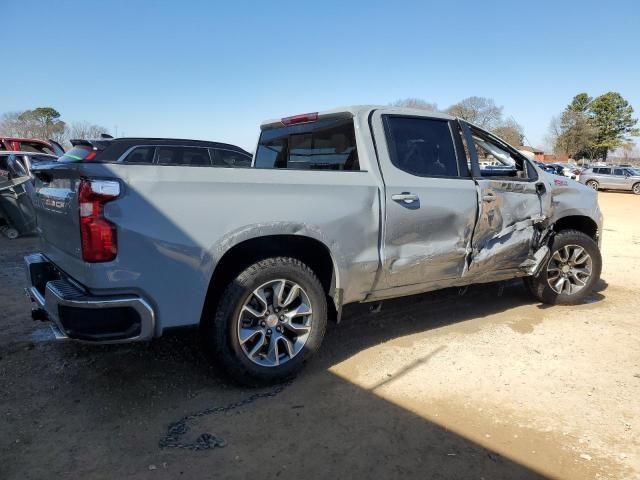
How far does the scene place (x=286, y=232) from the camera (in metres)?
3.12

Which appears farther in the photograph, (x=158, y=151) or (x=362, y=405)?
(x=158, y=151)

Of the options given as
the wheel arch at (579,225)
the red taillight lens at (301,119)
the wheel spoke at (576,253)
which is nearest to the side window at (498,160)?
the wheel arch at (579,225)

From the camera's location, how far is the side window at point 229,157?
8984mm

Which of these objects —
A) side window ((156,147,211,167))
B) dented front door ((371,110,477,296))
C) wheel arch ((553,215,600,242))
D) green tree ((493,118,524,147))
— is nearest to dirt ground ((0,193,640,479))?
dented front door ((371,110,477,296))

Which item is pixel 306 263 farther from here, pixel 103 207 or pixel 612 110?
pixel 612 110

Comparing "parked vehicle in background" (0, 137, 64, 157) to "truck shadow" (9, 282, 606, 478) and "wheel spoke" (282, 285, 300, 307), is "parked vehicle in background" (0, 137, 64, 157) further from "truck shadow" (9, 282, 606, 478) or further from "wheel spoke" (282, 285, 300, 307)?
"wheel spoke" (282, 285, 300, 307)

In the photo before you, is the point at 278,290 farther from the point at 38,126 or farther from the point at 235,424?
the point at 38,126

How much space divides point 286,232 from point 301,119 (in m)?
1.54

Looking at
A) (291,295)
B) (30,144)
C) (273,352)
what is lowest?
(273,352)

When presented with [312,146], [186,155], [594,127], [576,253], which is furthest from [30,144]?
[594,127]

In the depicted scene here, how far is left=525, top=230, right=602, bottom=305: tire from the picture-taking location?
16.3 ft

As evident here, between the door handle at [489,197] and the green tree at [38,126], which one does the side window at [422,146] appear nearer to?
the door handle at [489,197]

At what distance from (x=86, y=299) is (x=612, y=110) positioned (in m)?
89.7

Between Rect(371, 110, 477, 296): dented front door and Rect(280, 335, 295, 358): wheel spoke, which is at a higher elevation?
Rect(371, 110, 477, 296): dented front door
